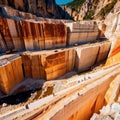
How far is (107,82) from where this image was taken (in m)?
4.55

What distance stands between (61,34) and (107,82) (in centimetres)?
766

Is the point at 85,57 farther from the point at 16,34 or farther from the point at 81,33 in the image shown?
the point at 16,34

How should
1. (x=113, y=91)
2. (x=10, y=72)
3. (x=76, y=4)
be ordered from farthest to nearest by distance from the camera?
1. (x=76, y=4)
2. (x=10, y=72)
3. (x=113, y=91)

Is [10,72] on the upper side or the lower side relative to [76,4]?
lower

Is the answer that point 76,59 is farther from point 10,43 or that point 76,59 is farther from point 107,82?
point 107,82

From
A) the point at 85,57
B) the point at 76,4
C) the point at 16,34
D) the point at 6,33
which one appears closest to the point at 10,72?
the point at 6,33

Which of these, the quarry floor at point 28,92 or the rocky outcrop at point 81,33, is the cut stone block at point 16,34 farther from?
the rocky outcrop at point 81,33

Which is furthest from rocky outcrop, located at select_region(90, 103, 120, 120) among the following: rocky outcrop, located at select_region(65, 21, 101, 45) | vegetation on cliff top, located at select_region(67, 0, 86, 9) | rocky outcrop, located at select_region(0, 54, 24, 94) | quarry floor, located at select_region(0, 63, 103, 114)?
vegetation on cliff top, located at select_region(67, 0, 86, 9)

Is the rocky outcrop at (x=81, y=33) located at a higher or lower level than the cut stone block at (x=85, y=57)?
higher

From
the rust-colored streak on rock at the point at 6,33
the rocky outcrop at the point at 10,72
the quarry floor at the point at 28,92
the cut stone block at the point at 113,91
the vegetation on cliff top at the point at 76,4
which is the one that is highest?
the vegetation on cliff top at the point at 76,4

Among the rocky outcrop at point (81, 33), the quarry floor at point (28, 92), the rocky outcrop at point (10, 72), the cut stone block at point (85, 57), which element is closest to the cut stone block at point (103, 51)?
the cut stone block at point (85, 57)

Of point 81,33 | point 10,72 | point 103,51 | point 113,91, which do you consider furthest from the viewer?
point 81,33

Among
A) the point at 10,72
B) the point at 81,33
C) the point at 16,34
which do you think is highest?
the point at 16,34

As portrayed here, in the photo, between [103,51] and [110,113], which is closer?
[110,113]
